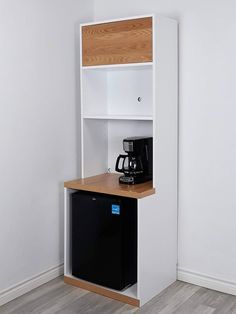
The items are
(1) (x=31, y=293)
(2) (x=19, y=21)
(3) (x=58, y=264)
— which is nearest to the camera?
(2) (x=19, y=21)

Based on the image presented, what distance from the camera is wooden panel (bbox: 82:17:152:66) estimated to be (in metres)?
2.80

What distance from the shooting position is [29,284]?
3039 mm

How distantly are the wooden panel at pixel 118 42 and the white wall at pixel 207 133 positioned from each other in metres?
0.37

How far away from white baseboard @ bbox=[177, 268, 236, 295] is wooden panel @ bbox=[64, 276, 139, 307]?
50cm

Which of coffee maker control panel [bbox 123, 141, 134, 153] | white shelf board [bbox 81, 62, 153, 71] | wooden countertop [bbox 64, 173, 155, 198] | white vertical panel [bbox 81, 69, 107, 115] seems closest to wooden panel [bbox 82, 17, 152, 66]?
white shelf board [bbox 81, 62, 153, 71]

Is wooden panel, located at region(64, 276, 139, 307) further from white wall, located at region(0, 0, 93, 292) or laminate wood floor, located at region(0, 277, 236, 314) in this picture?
white wall, located at region(0, 0, 93, 292)

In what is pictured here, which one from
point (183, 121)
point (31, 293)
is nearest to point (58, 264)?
point (31, 293)

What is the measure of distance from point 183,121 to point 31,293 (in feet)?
5.07

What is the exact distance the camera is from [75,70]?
3.30 metres

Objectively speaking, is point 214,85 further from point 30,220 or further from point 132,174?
point 30,220

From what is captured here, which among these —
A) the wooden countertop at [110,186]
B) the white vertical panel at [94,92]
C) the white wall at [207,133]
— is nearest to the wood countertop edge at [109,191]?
the wooden countertop at [110,186]

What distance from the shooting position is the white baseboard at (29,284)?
2869 mm

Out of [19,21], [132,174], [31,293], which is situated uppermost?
[19,21]

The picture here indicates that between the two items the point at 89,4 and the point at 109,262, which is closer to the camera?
the point at 109,262
